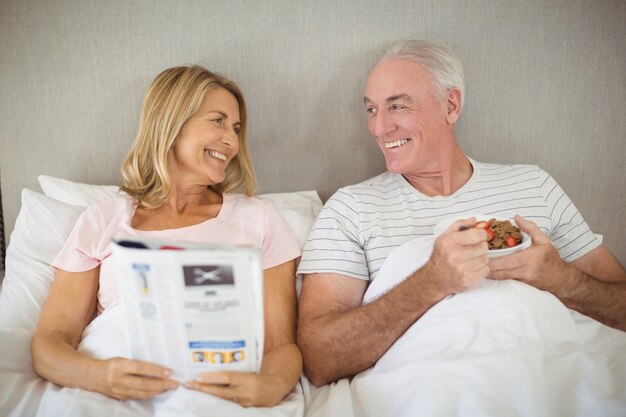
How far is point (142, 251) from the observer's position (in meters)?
0.94

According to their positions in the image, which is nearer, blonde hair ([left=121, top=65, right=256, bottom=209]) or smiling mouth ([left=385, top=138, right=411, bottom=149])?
blonde hair ([left=121, top=65, right=256, bottom=209])

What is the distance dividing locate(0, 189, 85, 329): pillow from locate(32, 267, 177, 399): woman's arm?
0.63ft

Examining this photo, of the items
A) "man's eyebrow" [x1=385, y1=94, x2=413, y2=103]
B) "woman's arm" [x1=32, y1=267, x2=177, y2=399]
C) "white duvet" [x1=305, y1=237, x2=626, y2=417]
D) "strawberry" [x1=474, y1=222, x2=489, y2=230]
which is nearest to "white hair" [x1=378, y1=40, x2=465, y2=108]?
"man's eyebrow" [x1=385, y1=94, x2=413, y2=103]

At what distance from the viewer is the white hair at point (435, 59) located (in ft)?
5.34

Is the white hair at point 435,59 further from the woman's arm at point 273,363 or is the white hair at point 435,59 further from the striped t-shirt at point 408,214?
the woman's arm at point 273,363

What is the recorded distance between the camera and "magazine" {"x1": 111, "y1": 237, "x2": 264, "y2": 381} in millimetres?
945

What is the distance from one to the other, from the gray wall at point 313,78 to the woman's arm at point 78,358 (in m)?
0.67

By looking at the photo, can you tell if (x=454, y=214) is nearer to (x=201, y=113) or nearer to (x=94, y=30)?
(x=201, y=113)

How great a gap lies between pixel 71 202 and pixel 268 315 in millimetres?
853

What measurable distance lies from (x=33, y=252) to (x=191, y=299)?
891 mm

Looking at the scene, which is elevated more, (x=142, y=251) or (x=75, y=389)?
(x=142, y=251)

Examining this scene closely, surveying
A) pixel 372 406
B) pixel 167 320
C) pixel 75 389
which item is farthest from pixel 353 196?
pixel 75 389

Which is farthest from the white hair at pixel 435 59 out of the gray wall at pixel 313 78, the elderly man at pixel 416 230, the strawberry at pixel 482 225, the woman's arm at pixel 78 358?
the woman's arm at pixel 78 358

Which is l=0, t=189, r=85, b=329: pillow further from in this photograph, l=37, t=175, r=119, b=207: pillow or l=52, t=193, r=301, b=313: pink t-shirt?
l=52, t=193, r=301, b=313: pink t-shirt
